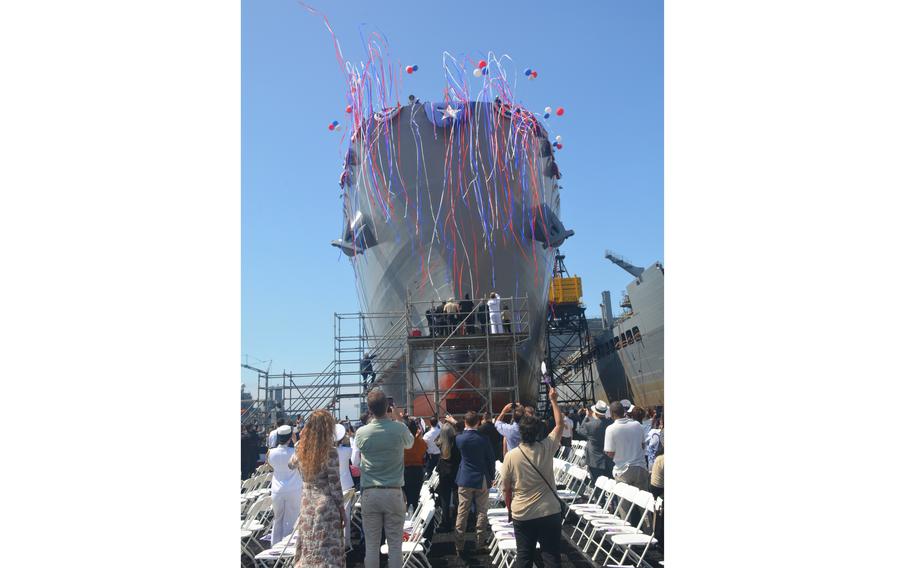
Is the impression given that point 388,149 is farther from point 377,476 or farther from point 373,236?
point 377,476

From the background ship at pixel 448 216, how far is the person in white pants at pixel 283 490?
1004 centimetres

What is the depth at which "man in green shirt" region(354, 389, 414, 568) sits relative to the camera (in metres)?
5.00

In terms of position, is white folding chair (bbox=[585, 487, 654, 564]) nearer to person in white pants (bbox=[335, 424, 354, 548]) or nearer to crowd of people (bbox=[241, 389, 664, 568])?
crowd of people (bbox=[241, 389, 664, 568])

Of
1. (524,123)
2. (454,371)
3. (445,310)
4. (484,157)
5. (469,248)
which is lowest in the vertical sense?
(454,371)

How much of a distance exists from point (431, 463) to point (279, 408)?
29.3 ft

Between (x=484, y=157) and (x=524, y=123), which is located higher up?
(x=524, y=123)

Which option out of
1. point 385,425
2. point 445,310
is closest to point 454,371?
point 445,310

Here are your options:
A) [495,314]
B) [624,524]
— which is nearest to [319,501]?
[624,524]

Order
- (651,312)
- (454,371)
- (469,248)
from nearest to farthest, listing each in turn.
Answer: (454,371)
(469,248)
(651,312)

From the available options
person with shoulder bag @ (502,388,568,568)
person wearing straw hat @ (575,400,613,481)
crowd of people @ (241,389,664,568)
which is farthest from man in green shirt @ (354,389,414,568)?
person wearing straw hat @ (575,400,613,481)

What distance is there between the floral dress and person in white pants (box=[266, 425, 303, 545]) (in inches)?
57.8

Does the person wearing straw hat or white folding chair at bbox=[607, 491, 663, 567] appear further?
the person wearing straw hat

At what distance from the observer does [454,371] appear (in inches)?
596

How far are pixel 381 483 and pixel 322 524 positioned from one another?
0.52 metres
